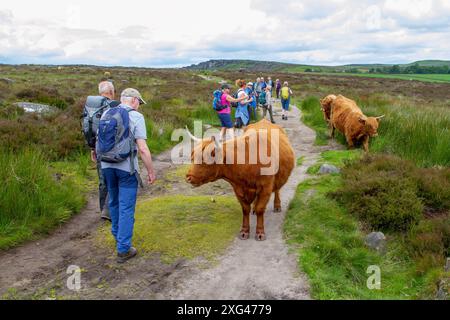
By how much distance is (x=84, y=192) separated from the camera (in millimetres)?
7910

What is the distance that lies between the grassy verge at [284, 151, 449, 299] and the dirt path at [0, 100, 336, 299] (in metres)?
0.25

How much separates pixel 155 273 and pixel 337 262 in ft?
7.42

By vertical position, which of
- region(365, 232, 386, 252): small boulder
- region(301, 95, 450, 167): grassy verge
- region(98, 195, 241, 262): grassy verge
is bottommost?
region(365, 232, 386, 252): small boulder

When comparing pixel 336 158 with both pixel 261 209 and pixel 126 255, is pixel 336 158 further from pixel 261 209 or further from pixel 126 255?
pixel 126 255

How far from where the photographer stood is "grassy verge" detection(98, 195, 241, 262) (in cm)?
536

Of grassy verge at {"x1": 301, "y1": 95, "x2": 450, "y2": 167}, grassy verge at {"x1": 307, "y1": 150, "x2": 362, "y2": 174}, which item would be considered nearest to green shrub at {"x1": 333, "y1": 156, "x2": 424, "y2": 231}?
grassy verge at {"x1": 307, "y1": 150, "x2": 362, "y2": 174}

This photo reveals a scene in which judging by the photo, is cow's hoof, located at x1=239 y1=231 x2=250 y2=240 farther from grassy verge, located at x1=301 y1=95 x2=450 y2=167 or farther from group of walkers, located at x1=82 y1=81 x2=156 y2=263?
grassy verge, located at x1=301 y1=95 x2=450 y2=167

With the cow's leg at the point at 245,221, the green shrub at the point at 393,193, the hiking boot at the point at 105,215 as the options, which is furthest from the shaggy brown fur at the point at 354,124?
the hiking boot at the point at 105,215

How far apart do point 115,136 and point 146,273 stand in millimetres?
1642

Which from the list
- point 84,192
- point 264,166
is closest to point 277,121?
point 84,192

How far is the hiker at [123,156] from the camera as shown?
477 cm

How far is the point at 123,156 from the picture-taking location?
4816 millimetres

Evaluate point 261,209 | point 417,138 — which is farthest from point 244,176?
point 417,138
